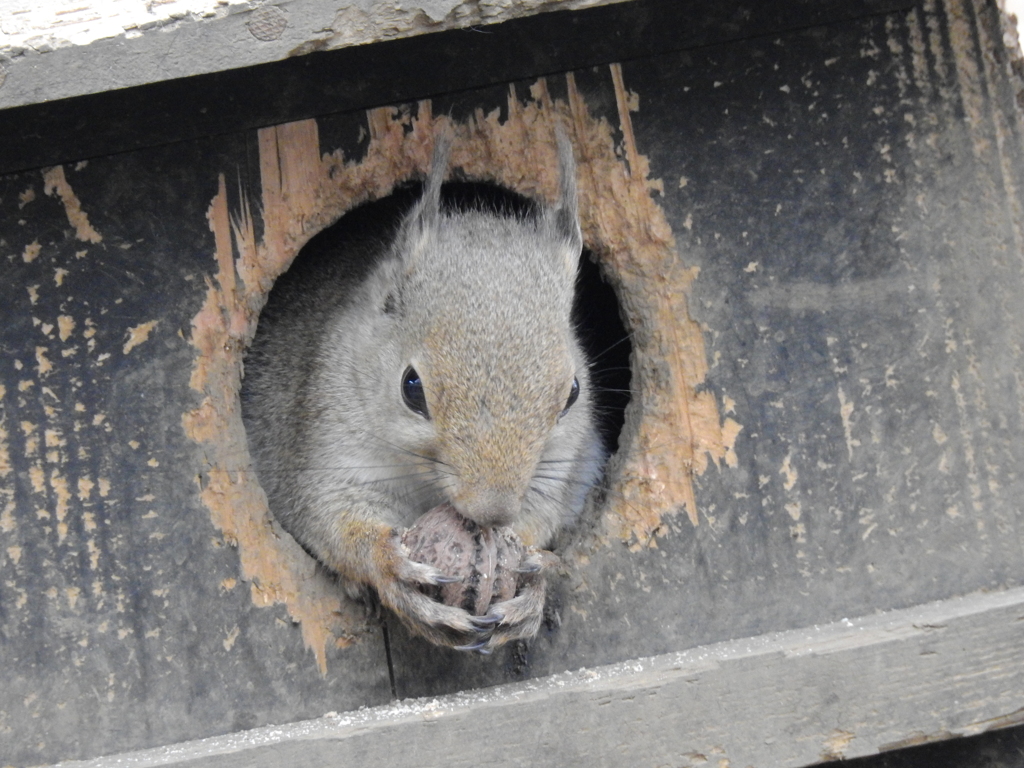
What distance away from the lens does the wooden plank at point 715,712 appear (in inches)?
83.9

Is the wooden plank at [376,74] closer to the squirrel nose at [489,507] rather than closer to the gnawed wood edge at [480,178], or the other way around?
the gnawed wood edge at [480,178]

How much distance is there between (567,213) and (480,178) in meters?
0.24

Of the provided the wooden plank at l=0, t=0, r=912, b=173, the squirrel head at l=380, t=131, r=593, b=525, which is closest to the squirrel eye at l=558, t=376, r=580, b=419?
the squirrel head at l=380, t=131, r=593, b=525

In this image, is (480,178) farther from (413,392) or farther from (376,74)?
(413,392)

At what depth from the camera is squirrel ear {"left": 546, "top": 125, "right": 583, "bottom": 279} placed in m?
2.46

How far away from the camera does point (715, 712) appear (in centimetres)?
221

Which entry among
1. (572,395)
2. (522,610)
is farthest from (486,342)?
(522,610)

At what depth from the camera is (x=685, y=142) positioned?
254 centimetres

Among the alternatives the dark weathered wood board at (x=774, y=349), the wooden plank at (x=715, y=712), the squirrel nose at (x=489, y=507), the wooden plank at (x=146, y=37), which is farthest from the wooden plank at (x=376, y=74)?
the wooden plank at (x=715, y=712)

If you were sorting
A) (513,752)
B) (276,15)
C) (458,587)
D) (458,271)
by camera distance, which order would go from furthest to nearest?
(458,271), (458,587), (513,752), (276,15)

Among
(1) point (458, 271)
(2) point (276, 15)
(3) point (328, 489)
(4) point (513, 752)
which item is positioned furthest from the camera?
(3) point (328, 489)

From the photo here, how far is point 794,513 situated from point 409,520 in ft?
2.91

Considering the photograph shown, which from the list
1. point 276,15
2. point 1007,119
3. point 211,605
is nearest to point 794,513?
point 1007,119

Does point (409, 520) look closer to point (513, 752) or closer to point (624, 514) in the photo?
point (624, 514)
